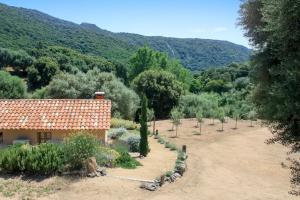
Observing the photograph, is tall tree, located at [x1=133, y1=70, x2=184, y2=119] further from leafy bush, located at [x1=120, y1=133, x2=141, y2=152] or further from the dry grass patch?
the dry grass patch

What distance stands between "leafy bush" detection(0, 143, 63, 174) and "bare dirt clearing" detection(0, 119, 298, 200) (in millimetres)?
1603

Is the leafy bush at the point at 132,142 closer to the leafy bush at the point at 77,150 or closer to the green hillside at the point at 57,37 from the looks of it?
the leafy bush at the point at 77,150

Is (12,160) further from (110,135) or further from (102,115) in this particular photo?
(110,135)

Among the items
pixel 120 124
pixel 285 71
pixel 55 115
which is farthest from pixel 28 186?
pixel 120 124

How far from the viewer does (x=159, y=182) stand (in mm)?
19078

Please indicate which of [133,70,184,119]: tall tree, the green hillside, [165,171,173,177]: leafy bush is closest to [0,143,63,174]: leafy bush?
[165,171,173,177]: leafy bush

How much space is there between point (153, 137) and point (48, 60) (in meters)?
37.5

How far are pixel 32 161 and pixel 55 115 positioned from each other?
594cm

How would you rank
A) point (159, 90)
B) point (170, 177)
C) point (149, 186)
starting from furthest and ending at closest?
point (159, 90) < point (170, 177) < point (149, 186)

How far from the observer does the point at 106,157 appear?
2089 cm

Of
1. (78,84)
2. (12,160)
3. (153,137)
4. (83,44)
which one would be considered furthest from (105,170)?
(83,44)

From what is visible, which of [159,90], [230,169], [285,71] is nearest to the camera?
[285,71]

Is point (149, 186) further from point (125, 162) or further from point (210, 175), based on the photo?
point (210, 175)

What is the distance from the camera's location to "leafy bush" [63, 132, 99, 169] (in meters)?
19.3
